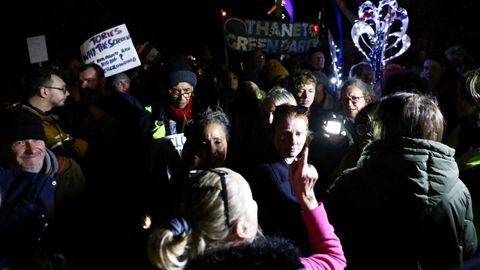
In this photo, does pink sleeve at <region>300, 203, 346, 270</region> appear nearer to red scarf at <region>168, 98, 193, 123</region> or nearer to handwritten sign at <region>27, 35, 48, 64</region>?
red scarf at <region>168, 98, 193, 123</region>

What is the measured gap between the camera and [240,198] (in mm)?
2062

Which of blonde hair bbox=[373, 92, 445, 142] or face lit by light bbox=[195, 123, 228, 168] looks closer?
blonde hair bbox=[373, 92, 445, 142]

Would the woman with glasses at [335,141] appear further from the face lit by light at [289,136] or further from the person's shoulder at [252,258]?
the person's shoulder at [252,258]

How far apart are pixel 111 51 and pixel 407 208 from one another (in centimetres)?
522

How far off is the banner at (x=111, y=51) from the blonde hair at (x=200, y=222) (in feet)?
15.8

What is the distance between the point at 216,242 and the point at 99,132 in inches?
126

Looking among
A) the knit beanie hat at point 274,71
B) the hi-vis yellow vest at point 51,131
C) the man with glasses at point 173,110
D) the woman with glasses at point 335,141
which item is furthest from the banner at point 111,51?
the woman with glasses at point 335,141

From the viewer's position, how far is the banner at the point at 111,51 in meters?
6.46

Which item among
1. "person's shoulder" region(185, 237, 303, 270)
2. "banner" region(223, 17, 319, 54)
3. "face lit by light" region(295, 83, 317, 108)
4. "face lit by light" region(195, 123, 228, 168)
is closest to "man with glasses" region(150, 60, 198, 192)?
"face lit by light" region(195, 123, 228, 168)

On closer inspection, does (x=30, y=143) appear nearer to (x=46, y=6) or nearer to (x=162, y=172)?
(x=162, y=172)

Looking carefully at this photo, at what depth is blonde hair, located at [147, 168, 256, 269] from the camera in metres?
1.89

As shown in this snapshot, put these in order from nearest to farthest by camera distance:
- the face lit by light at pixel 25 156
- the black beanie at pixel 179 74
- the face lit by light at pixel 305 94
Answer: the face lit by light at pixel 25 156 → the black beanie at pixel 179 74 → the face lit by light at pixel 305 94

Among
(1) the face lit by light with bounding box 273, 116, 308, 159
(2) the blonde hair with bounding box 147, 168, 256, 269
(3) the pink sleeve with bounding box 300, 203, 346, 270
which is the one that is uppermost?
(1) the face lit by light with bounding box 273, 116, 308, 159

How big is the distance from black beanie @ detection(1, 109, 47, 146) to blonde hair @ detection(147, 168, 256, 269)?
160 centimetres
